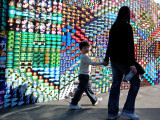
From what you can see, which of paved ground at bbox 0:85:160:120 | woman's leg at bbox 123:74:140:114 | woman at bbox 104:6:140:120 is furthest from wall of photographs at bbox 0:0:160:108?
woman's leg at bbox 123:74:140:114

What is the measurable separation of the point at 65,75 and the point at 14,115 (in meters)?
1.38

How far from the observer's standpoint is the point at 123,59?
2326mm

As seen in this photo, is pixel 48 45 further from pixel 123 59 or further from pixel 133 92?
pixel 133 92

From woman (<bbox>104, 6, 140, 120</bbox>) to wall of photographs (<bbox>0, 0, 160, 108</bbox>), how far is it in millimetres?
1415

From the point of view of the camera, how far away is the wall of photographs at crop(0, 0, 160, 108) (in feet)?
9.77

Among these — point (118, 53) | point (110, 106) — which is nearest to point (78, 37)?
point (118, 53)

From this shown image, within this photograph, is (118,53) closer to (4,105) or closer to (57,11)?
(57,11)

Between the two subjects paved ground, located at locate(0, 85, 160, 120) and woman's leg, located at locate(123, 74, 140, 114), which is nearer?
woman's leg, located at locate(123, 74, 140, 114)

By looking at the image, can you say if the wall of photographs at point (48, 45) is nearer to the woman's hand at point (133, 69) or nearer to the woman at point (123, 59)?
the woman at point (123, 59)

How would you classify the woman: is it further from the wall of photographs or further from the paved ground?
the wall of photographs

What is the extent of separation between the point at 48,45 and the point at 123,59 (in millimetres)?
1673

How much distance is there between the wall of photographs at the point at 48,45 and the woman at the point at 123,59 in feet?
4.64

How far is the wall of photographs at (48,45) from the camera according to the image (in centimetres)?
298

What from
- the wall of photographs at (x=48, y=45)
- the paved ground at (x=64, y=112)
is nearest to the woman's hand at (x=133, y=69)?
the paved ground at (x=64, y=112)
